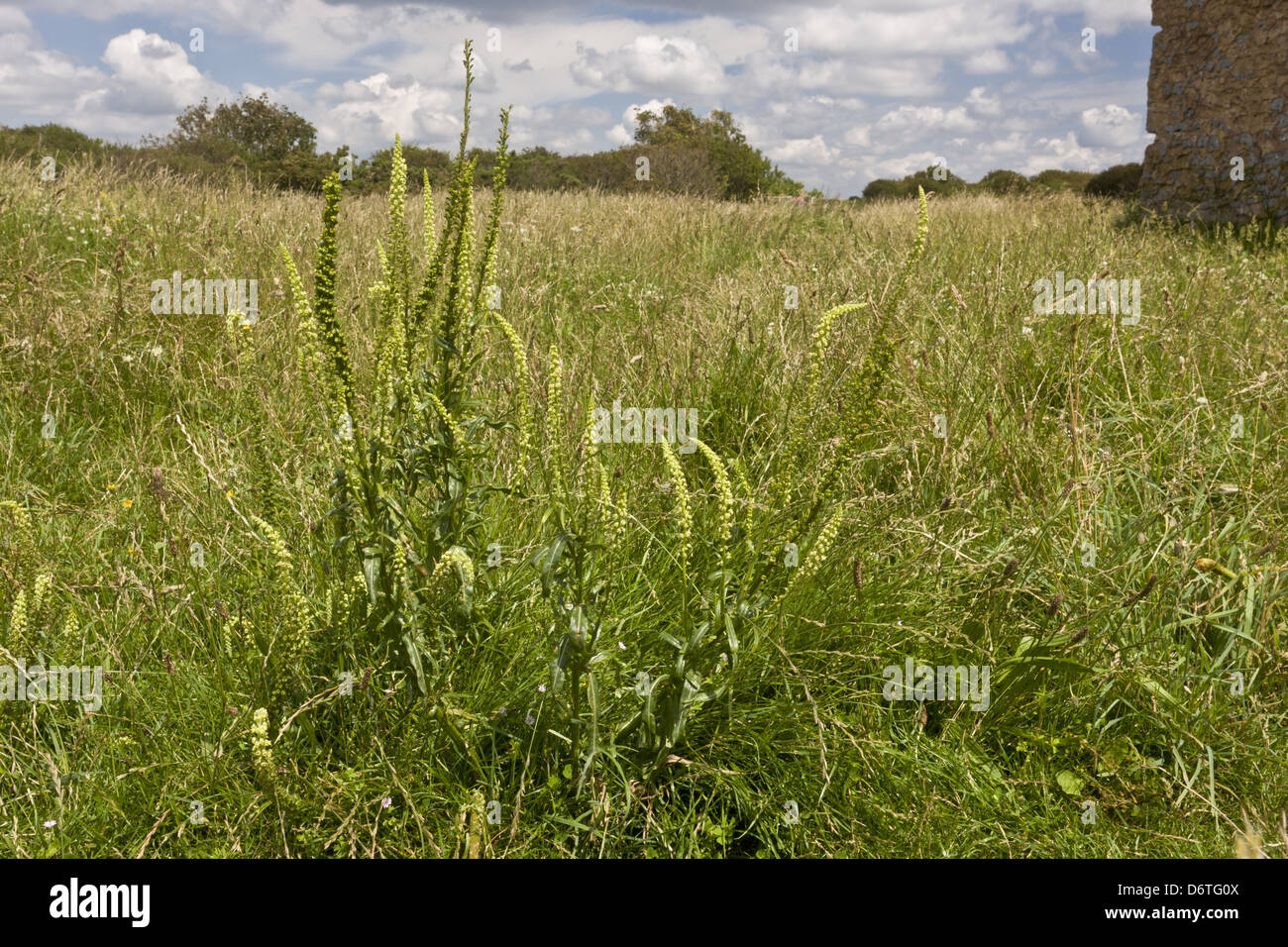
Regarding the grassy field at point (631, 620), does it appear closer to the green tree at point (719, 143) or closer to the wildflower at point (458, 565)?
the wildflower at point (458, 565)

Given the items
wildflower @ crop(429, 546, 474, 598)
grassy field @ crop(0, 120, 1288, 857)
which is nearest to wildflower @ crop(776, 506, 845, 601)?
grassy field @ crop(0, 120, 1288, 857)

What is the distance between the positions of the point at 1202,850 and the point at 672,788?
122 centimetres

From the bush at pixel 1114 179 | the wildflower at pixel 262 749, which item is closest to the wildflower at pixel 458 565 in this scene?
the wildflower at pixel 262 749

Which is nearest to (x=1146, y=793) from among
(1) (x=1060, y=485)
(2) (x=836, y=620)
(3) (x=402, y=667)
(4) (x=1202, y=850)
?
(4) (x=1202, y=850)

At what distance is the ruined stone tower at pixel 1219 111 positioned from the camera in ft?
27.1

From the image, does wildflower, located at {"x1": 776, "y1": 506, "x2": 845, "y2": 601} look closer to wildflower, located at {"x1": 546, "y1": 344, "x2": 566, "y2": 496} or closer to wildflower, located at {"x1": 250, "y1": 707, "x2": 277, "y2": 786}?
wildflower, located at {"x1": 546, "y1": 344, "x2": 566, "y2": 496}

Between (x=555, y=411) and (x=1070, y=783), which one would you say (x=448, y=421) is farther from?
(x=1070, y=783)

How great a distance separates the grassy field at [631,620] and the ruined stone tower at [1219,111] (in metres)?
7.11

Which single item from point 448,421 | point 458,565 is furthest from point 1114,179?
point 458,565

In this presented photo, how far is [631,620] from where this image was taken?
219 cm

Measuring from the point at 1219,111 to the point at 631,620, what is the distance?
10296mm

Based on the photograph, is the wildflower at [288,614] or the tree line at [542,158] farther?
the tree line at [542,158]

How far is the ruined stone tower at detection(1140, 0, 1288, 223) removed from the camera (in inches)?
325

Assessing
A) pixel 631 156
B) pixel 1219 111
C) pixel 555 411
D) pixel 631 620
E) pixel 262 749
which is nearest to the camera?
pixel 262 749
